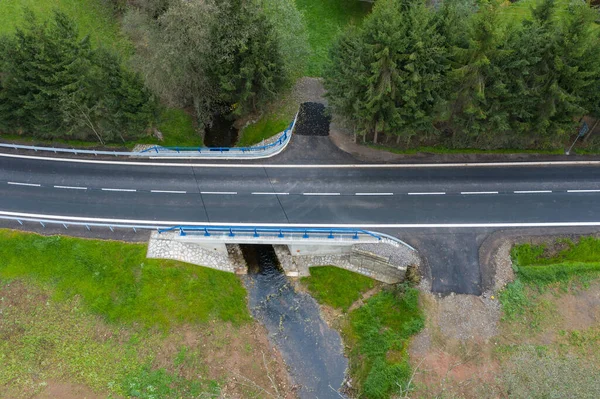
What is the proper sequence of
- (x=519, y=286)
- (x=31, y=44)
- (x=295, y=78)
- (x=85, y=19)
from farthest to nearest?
1. (x=85, y=19)
2. (x=295, y=78)
3. (x=31, y=44)
4. (x=519, y=286)

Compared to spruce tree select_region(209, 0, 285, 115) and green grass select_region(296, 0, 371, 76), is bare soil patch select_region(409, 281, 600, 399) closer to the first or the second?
spruce tree select_region(209, 0, 285, 115)

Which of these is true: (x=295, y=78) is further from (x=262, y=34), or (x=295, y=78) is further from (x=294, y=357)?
(x=294, y=357)

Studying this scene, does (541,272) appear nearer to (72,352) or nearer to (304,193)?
(304,193)

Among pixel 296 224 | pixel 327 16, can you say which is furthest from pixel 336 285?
pixel 327 16

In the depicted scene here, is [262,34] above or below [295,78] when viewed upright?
above

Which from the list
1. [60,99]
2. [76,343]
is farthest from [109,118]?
[76,343]

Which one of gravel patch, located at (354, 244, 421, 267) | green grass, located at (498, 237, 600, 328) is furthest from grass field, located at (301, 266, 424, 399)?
green grass, located at (498, 237, 600, 328)
